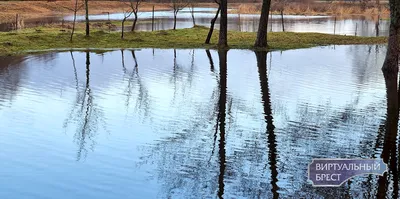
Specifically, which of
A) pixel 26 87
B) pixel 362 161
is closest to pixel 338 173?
pixel 362 161

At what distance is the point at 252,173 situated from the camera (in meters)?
9.75

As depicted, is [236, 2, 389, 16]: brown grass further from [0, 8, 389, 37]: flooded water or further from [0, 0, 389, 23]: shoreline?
[0, 8, 389, 37]: flooded water

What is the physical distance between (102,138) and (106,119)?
6.08 feet

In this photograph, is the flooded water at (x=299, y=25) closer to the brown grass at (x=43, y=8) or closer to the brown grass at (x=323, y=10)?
the brown grass at (x=323, y=10)

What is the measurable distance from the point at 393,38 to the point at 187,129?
11607 mm

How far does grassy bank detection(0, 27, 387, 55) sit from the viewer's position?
31.7m

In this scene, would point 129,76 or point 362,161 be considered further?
point 129,76

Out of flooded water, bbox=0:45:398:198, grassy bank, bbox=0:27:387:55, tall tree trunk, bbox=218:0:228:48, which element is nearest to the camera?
flooded water, bbox=0:45:398:198

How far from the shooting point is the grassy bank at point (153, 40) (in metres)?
31.7

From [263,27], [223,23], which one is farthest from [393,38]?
[223,23]

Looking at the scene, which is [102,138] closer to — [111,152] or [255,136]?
[111,152]

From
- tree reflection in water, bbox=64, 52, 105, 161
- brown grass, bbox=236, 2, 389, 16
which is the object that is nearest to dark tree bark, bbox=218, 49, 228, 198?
tree reflection in water, bbox=64, 52, 105, 161

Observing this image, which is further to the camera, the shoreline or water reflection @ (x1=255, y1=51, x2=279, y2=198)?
the shoreline

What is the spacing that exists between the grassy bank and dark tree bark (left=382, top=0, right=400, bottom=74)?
35.5 feet
